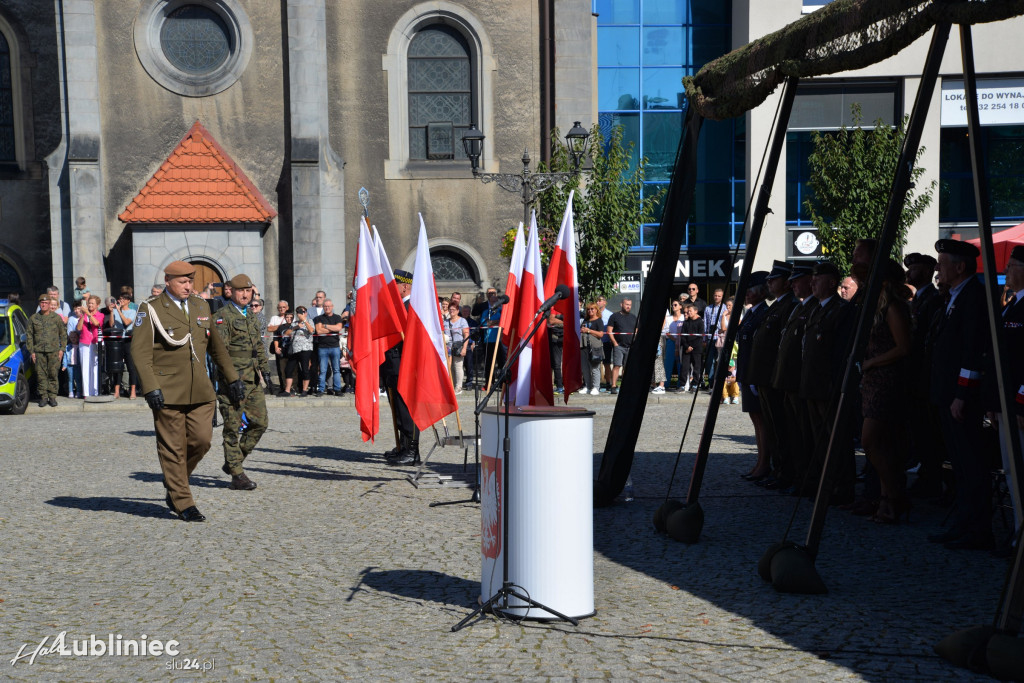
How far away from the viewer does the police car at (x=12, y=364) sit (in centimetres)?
1817

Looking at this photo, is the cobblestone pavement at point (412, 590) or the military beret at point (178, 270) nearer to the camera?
the cobblestone pavement at point (412, 590)

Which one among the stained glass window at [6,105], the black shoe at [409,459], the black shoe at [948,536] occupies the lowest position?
the black shoe at [409,459]

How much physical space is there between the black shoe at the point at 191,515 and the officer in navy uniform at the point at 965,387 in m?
5.43

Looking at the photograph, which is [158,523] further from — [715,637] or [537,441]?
[715,637]

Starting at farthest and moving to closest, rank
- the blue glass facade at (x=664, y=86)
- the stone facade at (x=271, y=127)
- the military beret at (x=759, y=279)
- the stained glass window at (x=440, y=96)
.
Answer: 1. the blue glass facade at (x=664, y=86)
2. the stained glass window at (x=440, y=96)
3. the stone facade at (x=271, y=127)
4. the military beret at (x=759, y=279)

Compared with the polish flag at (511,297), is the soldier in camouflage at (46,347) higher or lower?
lower

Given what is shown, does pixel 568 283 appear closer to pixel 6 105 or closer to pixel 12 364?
pixel 12 364

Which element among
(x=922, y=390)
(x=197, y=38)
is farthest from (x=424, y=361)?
(x=197, y=38)

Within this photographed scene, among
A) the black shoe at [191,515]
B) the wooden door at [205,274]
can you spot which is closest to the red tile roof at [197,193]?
the wooden door at [205,274]

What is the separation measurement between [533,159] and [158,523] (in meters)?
20.0

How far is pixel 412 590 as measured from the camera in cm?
646

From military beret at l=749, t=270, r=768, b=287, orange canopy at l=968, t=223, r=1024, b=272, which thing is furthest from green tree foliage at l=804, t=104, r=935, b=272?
military beret at l=749, t=270, r=768, b=287

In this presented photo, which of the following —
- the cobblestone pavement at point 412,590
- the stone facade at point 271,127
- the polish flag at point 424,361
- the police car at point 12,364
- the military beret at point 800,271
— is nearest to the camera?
the cobblestone pavement at point 412,590

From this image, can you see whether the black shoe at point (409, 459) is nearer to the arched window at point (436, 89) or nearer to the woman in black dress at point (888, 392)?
the woman in black dress at point (888, 392)
